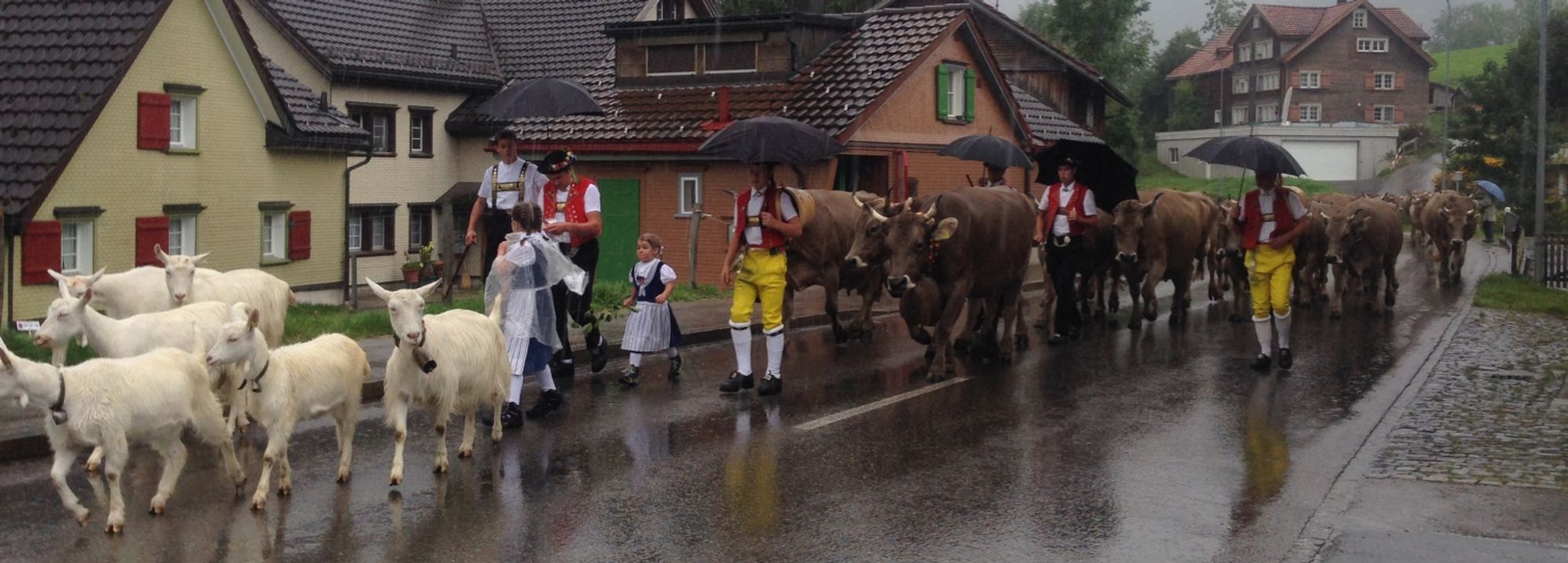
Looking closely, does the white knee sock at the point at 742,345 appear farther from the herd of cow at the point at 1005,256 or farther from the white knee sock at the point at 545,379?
the white knee sock at the point at 545,379

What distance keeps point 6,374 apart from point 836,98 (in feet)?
67.2

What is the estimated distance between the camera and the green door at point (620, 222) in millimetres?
Result: 29031

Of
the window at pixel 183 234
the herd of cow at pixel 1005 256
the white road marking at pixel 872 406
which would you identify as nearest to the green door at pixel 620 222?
the window at pixel 183 234

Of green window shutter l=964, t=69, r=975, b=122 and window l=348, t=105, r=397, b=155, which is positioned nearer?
green window shutter l=964, t=69, r=975, b=122

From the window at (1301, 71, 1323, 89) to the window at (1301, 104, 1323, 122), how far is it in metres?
1.07

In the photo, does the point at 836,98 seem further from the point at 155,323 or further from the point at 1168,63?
the point at 1168,63

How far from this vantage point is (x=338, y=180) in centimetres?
3011

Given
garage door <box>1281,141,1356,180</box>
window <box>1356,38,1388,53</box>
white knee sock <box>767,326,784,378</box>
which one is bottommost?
white knee sock <box>767,326,784,378</box>

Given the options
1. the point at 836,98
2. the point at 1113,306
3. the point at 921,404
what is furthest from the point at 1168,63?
the point at 921,404

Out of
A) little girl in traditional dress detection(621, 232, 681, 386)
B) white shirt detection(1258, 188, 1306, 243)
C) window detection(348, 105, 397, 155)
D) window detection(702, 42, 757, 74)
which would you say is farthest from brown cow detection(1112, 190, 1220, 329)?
window detection(348, 105, 397, 155)

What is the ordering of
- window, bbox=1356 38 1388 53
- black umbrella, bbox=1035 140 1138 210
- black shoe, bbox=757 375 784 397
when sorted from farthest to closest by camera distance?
1. window, bbox=1356 38 1388 53
2. black umbrella, bbox=1035 140 1138 210
3. black shoe, bbox=757 375 784 397

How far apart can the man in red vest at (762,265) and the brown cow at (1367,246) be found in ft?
35.8

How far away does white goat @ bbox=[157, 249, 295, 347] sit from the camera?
12.2 meters

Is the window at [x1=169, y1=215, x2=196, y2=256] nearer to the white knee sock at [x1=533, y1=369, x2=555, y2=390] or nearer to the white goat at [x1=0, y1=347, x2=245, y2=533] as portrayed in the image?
the white knee sock at [x1=533, y1=369, x2=555, y2=390]
